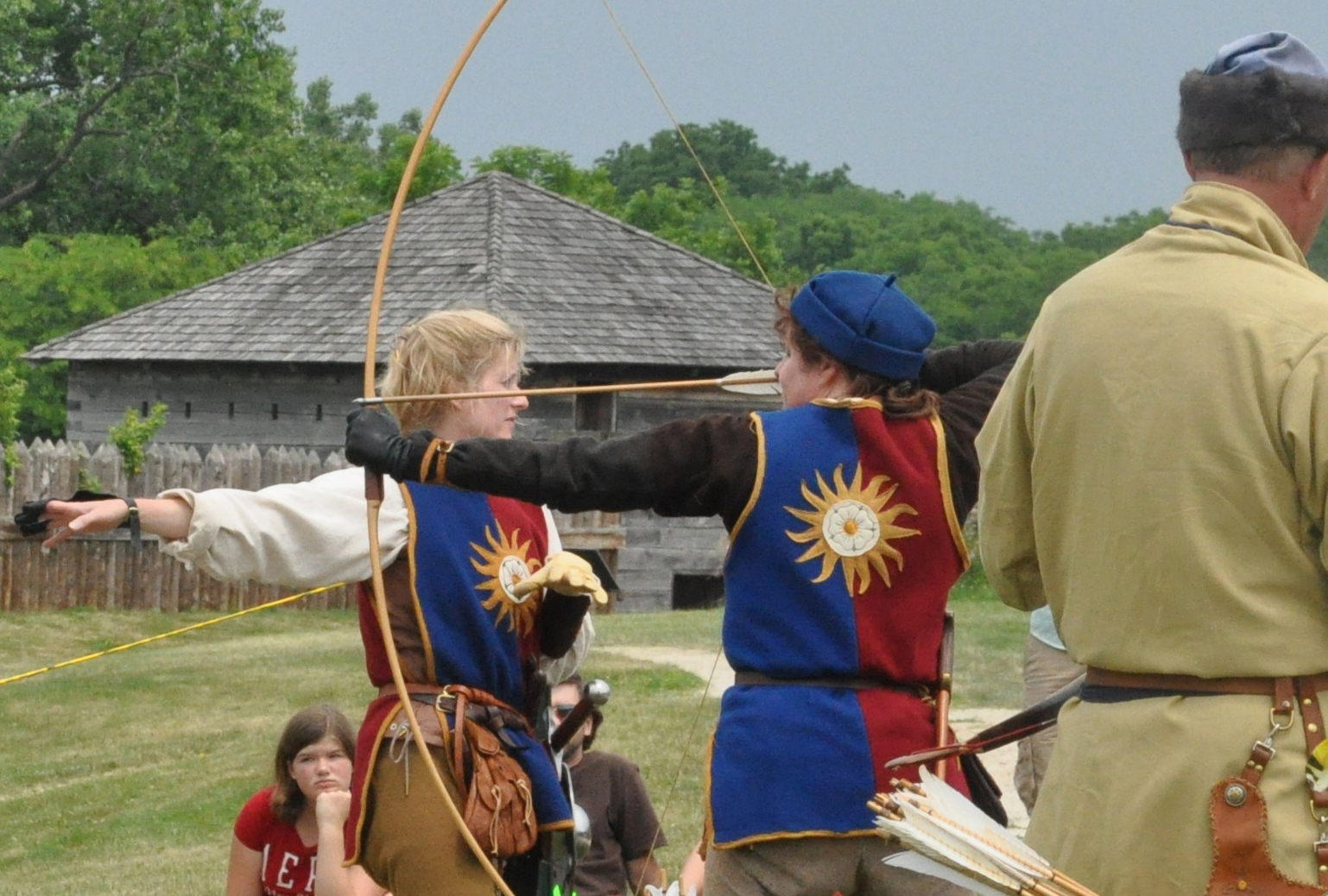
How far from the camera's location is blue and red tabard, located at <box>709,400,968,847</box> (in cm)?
310

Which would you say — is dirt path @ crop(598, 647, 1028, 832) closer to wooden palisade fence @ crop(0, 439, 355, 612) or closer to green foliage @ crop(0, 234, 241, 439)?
wooden palisade fence @ crop(0, 439, 355, 612)

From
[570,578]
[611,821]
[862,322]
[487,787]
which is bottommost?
[611,821]

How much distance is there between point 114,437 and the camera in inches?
669

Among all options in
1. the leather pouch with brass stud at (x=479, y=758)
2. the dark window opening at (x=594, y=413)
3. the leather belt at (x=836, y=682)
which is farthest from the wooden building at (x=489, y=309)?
the leather belt at (x=836, y=682)

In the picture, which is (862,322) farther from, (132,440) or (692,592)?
(692,592)

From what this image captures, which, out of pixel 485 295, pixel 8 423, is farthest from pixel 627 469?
pixel 485 295

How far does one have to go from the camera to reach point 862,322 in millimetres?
3201

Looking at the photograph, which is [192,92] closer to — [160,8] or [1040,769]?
[160,8]

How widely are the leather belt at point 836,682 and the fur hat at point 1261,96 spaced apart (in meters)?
1.05

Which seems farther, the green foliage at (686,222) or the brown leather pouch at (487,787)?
the green foliage at (686,222)

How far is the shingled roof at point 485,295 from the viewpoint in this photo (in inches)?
764

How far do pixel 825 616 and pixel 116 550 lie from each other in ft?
47.8

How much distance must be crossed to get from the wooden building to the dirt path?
221 inches

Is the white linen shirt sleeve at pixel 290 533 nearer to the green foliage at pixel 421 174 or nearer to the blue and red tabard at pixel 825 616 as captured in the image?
the blue and red tabard at pixel 825 616
